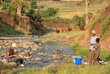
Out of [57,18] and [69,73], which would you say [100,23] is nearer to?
[69,73]

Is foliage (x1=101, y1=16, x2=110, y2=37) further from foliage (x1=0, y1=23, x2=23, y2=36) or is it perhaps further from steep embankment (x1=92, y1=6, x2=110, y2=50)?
foliage (x1=0, y1=23, x2=23, y2=36)

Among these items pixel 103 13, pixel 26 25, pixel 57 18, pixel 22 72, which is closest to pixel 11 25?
pixel 26 25

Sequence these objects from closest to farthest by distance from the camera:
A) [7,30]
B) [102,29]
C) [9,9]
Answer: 1. [102,29]
2. [7,30]
3. [9,9]

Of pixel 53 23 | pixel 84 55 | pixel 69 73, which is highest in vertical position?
pixel 69 73

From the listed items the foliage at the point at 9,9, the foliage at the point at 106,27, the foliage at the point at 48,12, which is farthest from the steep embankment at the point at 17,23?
the foliage at the point at 106,27

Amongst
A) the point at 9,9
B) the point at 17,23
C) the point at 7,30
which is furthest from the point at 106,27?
the point at 9,9

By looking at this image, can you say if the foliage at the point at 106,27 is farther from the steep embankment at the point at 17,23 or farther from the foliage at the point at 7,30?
the steep embankment at the point at 17,23

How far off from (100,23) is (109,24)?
4246 millimetres

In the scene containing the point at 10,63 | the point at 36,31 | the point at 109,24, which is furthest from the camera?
the point at 36,31

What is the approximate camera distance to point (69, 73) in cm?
2020

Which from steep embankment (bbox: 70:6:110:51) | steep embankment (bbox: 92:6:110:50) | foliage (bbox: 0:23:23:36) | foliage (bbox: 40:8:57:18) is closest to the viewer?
steep embankment (bbox: 92:6:110:50)

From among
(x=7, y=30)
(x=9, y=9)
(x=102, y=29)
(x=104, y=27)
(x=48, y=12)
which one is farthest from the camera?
(x=48, y=12)

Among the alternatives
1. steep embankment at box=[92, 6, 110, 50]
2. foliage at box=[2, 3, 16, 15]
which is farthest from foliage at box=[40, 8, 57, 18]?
steep embankment at box=[92, 6, 110, 50]

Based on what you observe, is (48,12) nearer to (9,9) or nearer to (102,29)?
(9,9)
